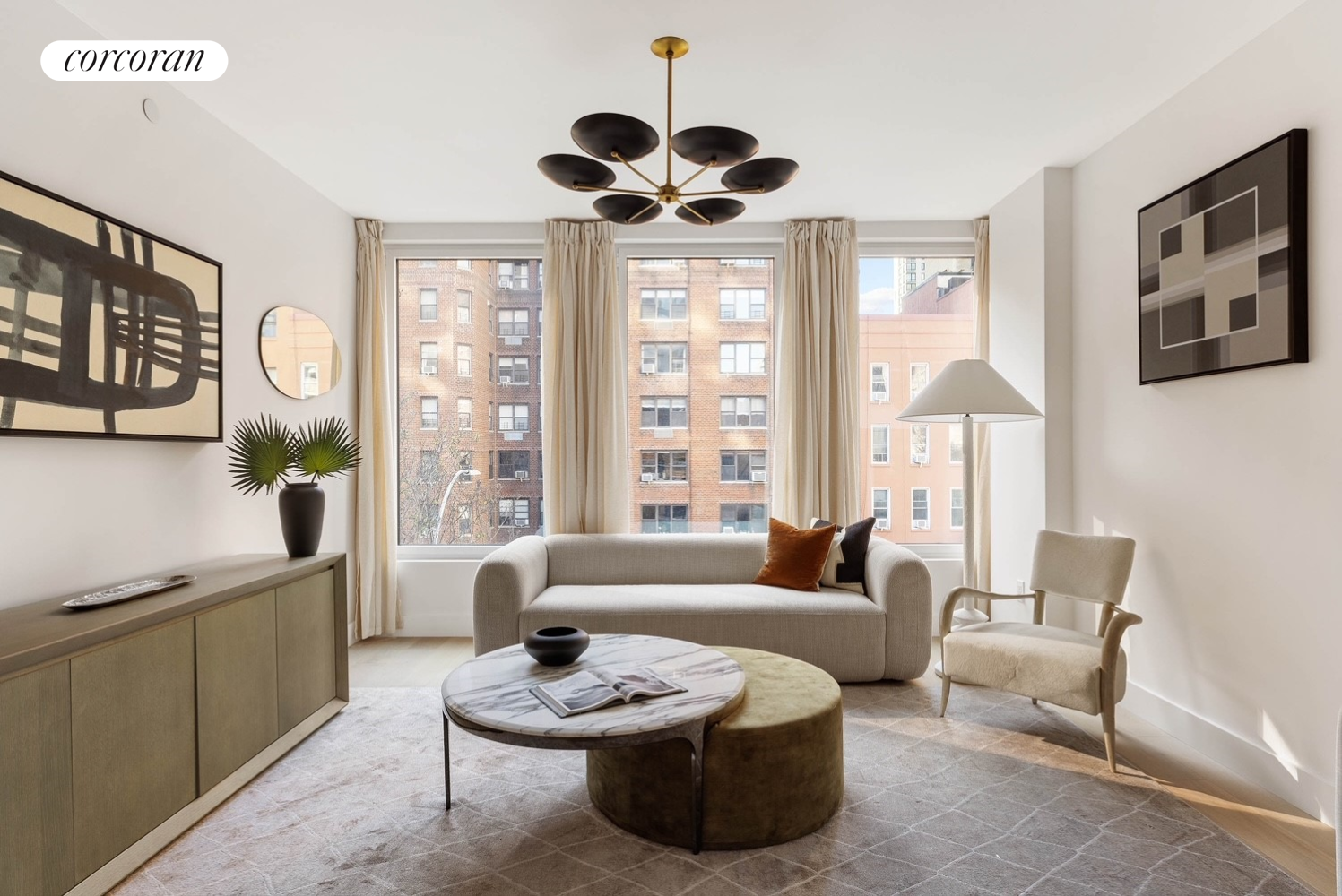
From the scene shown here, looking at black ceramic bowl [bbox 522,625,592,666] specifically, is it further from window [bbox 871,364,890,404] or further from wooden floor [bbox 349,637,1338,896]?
window [bbox 871,364,890,404]

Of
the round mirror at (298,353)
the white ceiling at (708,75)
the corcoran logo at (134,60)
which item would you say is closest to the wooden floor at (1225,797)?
the round mirror at (298,353)

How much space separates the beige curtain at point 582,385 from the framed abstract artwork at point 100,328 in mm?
1952

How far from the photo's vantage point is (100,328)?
249cm

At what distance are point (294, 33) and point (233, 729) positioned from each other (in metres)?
2.53

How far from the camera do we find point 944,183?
13.3 ft

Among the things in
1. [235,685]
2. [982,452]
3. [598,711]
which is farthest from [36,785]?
[982,452]

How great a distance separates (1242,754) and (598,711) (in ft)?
8.06

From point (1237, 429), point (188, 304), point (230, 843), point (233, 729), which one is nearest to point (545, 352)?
point (188, 304)

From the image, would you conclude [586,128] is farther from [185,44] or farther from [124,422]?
[124,422]

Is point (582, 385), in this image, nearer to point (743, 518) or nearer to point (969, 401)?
point (743, 518)

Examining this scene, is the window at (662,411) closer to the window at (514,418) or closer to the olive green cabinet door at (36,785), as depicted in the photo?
the window at (514,418)

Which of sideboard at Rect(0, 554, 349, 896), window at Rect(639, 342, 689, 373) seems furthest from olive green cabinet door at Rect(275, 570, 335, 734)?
window at Rect(639, 342, 689, 373)

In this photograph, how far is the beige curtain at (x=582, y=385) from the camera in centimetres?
462

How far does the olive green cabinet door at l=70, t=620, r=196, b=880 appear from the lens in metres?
1.88
